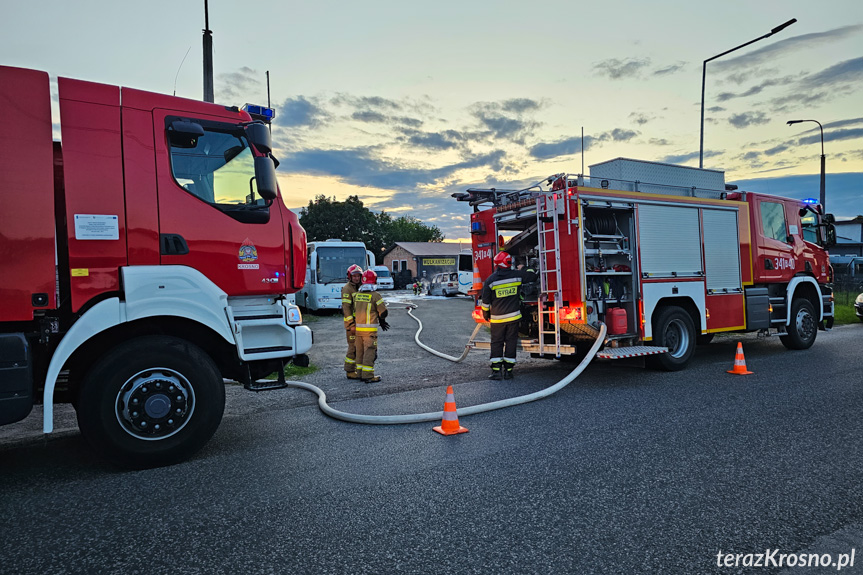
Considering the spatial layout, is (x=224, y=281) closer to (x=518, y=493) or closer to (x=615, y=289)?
(x=518, y=493)

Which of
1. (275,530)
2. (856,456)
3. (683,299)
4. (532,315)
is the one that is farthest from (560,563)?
(683,299)

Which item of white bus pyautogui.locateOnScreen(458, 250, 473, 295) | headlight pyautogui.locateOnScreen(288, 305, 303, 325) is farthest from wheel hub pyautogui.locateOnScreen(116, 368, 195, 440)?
white bus pyautogui.locateOnScreen(458, 250, 473, 295)

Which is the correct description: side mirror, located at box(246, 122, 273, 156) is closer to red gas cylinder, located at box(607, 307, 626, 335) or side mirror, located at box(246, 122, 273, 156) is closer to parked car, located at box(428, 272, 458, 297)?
red gas cylinder, located at box(607, 307, 626, 335)

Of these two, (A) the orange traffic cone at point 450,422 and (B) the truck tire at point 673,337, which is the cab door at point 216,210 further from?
(B) the truck tire at point 673,337

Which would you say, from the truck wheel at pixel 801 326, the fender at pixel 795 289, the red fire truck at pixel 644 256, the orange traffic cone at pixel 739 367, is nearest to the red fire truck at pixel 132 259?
the red fire truck at pixel 644 256

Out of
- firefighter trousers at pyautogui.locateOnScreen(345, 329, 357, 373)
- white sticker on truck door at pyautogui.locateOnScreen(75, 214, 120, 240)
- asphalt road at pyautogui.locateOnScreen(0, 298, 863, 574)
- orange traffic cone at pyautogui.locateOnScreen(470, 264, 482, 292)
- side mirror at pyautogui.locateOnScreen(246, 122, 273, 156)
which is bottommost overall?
asphalt road at pyautogui.locateOnScreen(0, 298, 863, 574)

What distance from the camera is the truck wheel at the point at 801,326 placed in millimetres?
10375

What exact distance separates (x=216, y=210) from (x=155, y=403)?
1686 mm

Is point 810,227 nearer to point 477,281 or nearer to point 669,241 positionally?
point 669,241

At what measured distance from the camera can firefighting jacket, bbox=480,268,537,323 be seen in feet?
25.7

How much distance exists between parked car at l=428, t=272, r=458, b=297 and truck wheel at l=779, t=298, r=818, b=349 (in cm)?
2531

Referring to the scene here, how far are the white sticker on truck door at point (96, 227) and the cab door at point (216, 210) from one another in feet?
1.12

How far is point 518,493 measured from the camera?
12.2 ft

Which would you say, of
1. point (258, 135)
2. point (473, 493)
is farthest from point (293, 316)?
point (473, 493)
